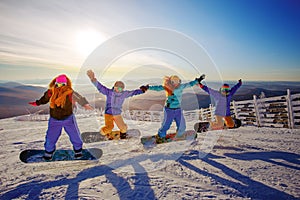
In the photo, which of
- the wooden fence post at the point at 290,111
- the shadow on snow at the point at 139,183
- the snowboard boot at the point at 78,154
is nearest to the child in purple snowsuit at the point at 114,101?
the snowboard boot at the point at 78,154

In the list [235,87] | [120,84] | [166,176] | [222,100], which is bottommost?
[166,176]

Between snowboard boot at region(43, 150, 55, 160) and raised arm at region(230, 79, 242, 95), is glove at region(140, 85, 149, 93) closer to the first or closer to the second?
snowboard boot at region(43, 150, 55, 160)

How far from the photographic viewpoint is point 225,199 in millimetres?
2217

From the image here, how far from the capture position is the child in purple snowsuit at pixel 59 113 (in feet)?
12.1

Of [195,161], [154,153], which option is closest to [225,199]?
[195,161]

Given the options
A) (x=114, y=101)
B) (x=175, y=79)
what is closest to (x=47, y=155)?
(x=114, y=101)

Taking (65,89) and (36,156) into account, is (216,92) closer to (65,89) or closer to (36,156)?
(65,89)

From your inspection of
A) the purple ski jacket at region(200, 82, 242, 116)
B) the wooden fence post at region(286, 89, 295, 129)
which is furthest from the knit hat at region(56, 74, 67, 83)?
the wooden fence post at region(286, 89, 295, 129)

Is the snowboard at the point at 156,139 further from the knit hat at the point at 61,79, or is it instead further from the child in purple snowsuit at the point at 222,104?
the knit hat at the point at 61,79

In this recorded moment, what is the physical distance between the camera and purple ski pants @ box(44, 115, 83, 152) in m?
3.67

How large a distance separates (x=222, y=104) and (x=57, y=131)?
16.0 ft

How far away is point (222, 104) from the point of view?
19.6 ft

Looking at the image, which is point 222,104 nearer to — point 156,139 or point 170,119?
point 170,119

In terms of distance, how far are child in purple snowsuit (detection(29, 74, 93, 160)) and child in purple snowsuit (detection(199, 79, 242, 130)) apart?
4109 mm
